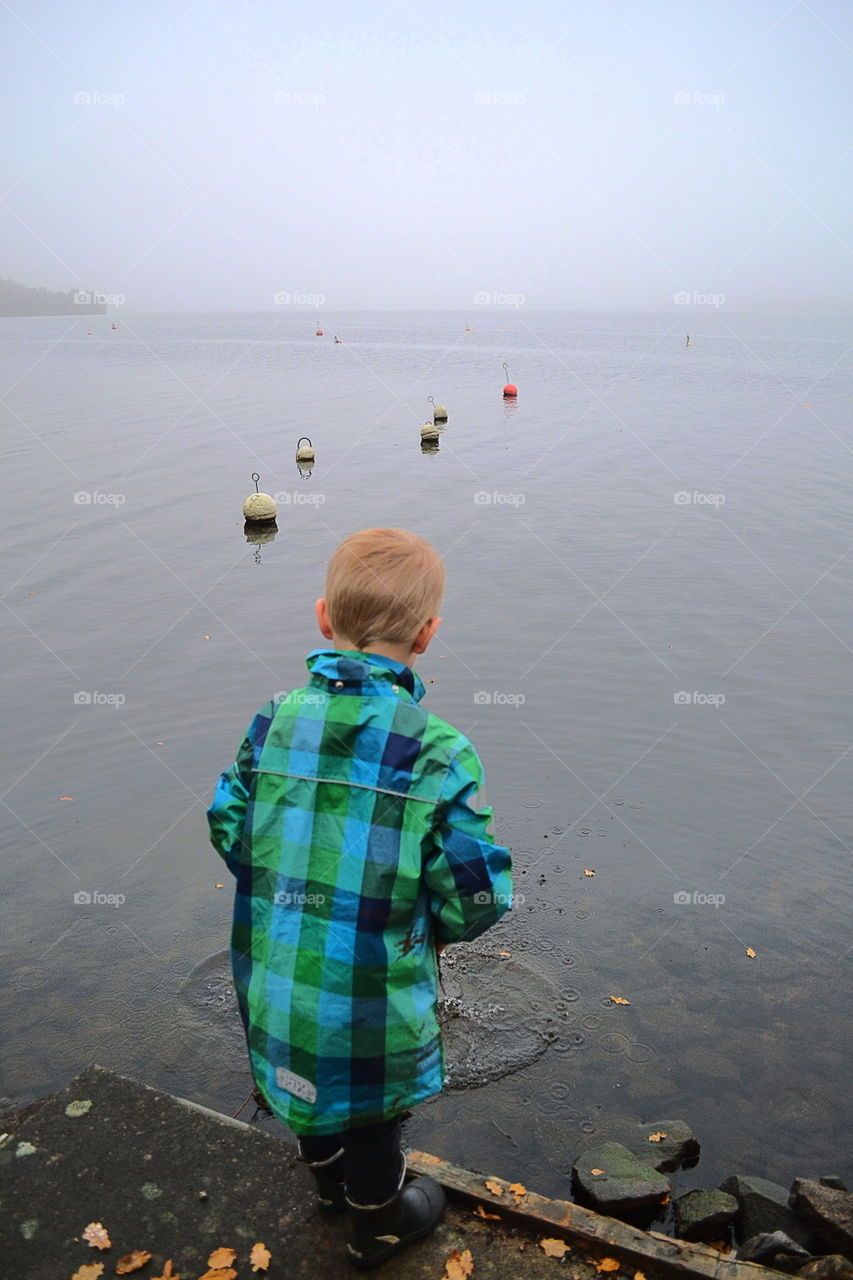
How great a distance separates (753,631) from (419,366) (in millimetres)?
57105

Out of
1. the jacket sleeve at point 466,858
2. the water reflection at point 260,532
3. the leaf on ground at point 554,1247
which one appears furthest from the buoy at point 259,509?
the jacket sleeve at point 466,858

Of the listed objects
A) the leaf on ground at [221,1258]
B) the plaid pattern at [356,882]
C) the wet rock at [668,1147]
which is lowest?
the wet rock at [668,1147]

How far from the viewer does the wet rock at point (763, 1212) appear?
4309 millimetres

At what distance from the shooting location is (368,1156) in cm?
292

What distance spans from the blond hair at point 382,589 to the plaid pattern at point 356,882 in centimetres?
9

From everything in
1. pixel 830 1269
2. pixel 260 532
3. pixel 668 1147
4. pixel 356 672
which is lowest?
pixel 668 1147

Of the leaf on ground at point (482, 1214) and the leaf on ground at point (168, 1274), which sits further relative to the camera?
the leaf on ground at point (482, 1214)

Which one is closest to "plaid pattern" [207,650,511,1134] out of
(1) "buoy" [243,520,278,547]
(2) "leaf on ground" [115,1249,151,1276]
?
(2) "leaf on ground" [115,1249,151,1276]

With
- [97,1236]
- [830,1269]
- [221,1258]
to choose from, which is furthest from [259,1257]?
[830,1269]

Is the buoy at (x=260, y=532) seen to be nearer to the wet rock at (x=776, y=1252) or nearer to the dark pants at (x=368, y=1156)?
the wet rock at (x=776, y=1252)

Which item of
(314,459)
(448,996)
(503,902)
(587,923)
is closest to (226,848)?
(503,902)

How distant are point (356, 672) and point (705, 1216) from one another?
3.36m

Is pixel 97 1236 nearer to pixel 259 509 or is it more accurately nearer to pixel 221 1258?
pixel 221 1258

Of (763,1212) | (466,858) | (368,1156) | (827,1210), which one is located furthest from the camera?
(763,1212)
